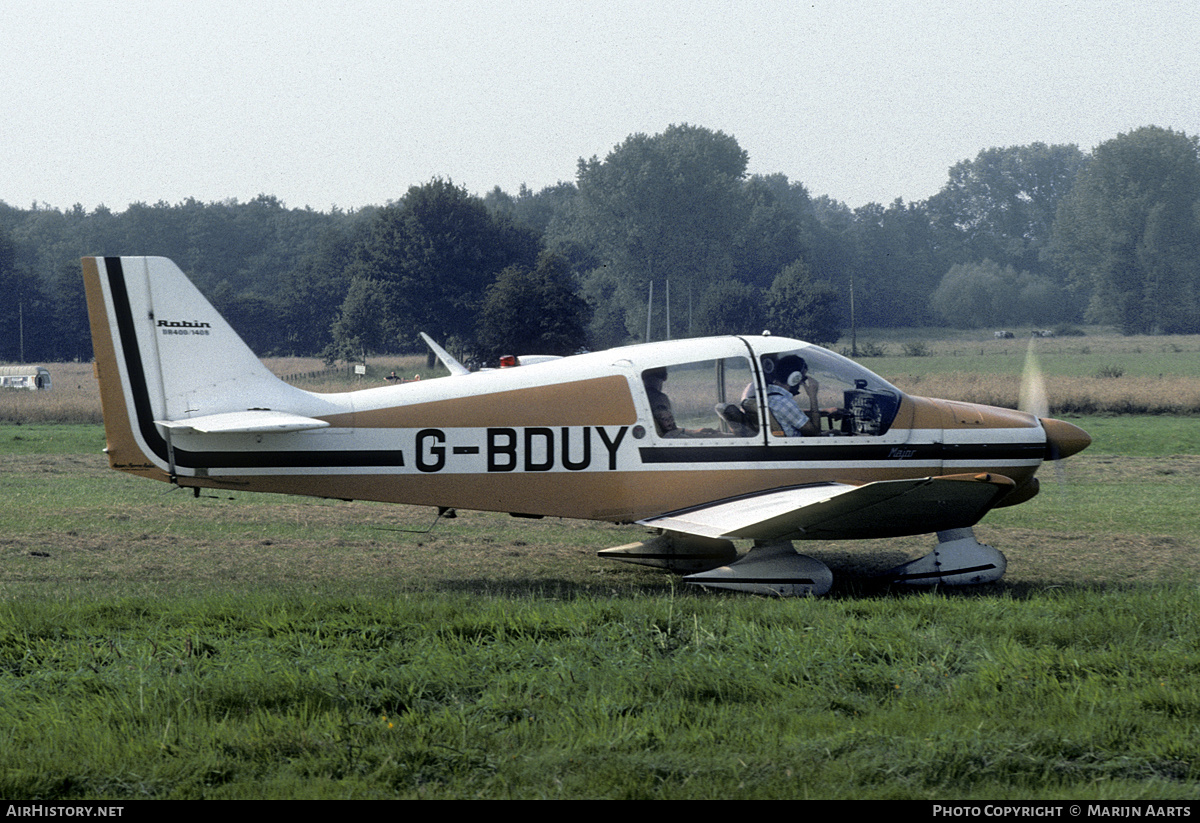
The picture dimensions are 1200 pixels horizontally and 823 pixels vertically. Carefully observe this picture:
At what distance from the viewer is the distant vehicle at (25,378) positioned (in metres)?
51.9

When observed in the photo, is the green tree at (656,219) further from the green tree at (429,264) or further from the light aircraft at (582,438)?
the light aircraft at (582,438)

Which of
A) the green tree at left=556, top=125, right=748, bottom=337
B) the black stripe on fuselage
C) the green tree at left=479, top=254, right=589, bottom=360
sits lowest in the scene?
the black stripe on fuselage

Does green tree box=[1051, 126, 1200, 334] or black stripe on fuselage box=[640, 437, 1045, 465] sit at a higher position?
green tree box=[1051, 126, 1200, 334]

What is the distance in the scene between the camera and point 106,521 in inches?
448

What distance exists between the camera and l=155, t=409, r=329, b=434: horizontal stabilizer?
25.8 ft

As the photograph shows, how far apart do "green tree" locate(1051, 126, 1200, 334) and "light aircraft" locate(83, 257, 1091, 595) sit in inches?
3612

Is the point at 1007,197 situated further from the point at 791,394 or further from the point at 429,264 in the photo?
the point at 791,394

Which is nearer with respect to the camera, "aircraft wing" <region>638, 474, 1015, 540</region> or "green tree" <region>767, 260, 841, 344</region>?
"aircraft wing" <region>638, 474, 1015, 540</region>

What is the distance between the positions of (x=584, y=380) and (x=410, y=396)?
57.5 inches

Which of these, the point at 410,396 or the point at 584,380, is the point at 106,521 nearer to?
the point at 410,396

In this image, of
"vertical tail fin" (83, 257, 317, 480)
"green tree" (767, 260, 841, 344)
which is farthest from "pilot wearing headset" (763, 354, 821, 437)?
"green tree" (767, 260, 841, 344)

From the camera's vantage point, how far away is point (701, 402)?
870 cm

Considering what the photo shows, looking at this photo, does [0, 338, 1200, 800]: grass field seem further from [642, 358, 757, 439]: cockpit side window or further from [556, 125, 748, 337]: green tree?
[556, 125, 748, 337]: green tree

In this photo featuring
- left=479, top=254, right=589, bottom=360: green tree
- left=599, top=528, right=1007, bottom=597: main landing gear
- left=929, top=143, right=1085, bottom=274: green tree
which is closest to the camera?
left=599, top=528, right=1007, bottom=597: main landing gear
